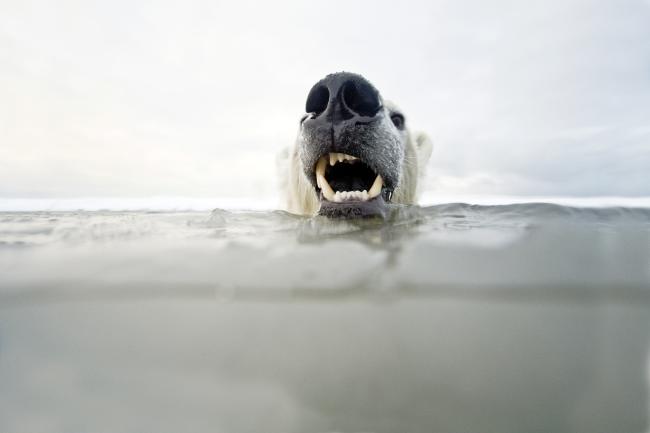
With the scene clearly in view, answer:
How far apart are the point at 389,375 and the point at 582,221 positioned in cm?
285

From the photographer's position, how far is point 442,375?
115cm

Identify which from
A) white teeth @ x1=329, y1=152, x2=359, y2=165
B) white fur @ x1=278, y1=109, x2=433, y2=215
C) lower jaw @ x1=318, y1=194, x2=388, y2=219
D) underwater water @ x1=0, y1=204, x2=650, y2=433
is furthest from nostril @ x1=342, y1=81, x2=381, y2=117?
underwater water @ x1=0, y1=204, x2=650, y2=433

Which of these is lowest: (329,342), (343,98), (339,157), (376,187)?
(329,342)

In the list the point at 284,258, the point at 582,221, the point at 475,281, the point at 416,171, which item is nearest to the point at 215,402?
the point at 284,258

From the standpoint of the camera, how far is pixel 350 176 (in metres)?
3.26

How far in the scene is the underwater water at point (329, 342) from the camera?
1108 mm

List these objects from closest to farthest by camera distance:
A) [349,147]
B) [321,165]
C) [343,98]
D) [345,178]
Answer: [343,98] → [349,147] → [321,165] → [345,178]

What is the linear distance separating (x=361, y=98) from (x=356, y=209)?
2.74ft

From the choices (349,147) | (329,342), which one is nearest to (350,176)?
(349,147)

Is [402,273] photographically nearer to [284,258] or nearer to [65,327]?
[284,258]

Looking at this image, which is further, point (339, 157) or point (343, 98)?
point (339, 157)

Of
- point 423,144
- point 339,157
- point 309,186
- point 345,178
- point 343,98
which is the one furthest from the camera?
point 423,144

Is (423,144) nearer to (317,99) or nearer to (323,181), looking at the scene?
(323,181)

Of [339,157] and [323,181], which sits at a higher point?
[339,157]
